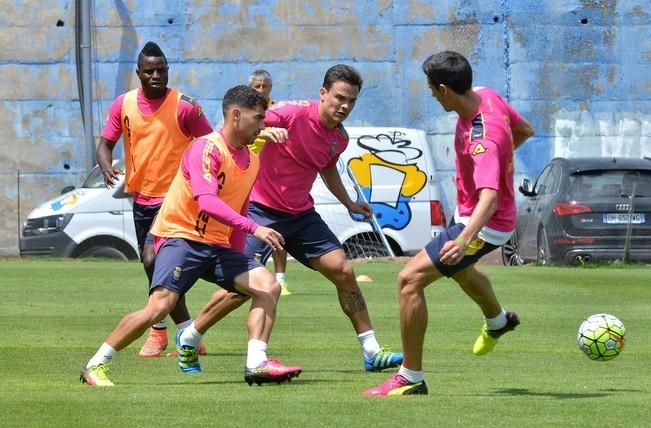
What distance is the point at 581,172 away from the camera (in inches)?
875

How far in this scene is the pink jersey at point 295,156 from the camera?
10.5m

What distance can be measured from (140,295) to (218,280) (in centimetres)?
797

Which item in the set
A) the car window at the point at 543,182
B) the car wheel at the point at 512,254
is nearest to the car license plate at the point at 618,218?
the car window at the point at 543,182

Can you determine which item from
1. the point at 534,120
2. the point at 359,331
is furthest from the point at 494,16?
the point at 359,331

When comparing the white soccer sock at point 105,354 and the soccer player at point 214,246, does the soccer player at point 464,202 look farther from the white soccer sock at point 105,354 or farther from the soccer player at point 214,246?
the white soccer sock at point 105,354

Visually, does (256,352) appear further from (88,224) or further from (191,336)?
(88,224)

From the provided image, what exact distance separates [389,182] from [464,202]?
1412cm

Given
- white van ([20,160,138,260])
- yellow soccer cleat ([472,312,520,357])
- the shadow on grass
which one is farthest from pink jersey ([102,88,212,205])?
A: white van ([20,160,138,260])

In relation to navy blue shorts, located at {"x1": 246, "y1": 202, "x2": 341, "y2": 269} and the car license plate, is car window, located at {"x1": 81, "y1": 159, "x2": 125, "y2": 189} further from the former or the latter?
navy blue shorts, located at {"x1": 246, "y1": 202, "x2": 341, "y2": 269}

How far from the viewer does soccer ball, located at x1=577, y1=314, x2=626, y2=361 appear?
9648 mm

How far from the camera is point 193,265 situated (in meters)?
9.07

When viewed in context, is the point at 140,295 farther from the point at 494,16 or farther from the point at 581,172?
the point at 494,16

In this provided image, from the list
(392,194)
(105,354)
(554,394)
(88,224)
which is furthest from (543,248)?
(105,354)

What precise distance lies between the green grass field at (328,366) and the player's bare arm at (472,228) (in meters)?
0.81
